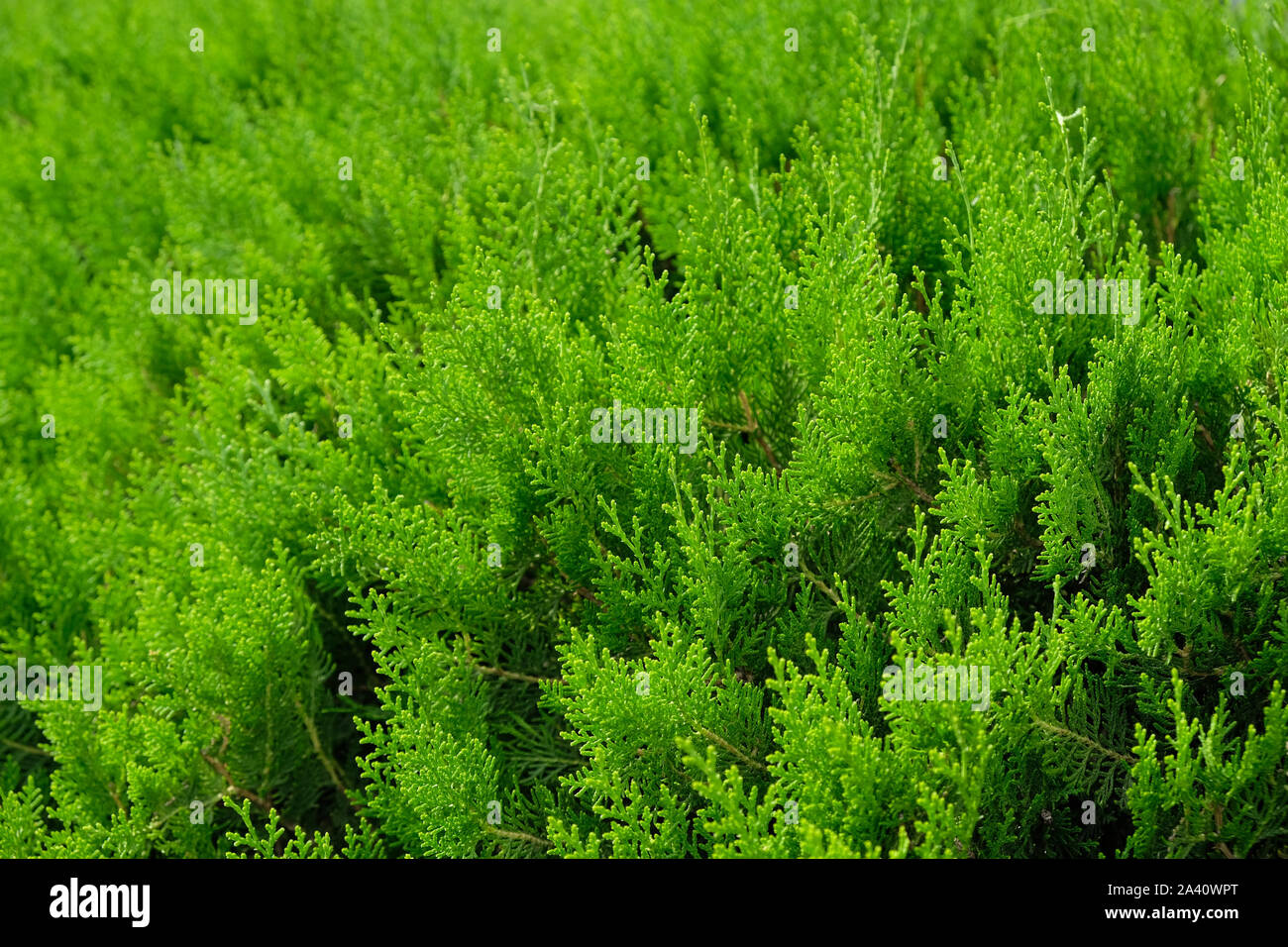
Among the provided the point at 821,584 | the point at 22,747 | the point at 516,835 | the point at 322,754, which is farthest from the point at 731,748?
the point at 22,747

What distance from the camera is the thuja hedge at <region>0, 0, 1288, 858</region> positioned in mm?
3309

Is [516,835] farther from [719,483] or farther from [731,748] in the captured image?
[719,483]

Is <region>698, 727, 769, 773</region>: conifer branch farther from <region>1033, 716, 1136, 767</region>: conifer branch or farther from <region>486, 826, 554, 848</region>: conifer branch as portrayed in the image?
<region>1033, 716, 1136, 767</region>: conifer branch

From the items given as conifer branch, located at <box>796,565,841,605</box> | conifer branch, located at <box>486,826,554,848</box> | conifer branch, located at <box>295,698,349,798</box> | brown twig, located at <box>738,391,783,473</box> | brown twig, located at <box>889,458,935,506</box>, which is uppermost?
brown twig, located at <box>738,391,783,473</box>

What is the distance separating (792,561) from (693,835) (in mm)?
914

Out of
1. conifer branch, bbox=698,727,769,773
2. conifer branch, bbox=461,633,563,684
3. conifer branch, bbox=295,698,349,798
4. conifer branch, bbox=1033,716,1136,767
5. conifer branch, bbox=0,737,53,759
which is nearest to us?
conifer branch, bbox=1033,716,1136,767

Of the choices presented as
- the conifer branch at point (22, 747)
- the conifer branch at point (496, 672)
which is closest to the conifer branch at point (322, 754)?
the conifer branch at point (496, 672)

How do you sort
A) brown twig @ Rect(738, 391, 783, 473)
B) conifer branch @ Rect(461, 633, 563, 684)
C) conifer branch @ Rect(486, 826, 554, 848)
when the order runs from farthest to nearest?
brown twig @ Rect(738, 391, 783, 473) → conifer branch @ Rect(461, 633, 563, 684) → conifer branch @ Rect(486, 826, 554, 848)

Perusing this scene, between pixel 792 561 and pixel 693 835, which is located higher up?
pixel 792 561

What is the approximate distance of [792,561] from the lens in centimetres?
379

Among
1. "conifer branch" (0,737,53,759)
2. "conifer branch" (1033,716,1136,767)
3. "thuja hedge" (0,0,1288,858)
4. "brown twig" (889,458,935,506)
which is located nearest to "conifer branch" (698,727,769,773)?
"thuja hedge" (0,0,1288,858)

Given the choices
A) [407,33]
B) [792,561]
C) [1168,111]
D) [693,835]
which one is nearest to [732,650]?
[792,561]

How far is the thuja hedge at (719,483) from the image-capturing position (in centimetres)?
331
